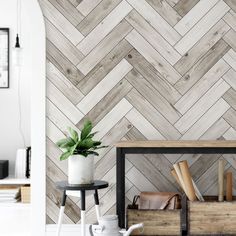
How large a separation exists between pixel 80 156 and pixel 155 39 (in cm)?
95

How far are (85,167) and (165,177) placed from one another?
0.63 meters

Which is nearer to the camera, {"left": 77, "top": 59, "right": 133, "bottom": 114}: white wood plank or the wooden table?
the wooden table

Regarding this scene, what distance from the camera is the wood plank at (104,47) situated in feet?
11.8

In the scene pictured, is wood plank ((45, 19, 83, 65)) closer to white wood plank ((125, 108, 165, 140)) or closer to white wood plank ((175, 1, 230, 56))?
white wood plank ((125, 108, 165, 140))

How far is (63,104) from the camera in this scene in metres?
3.60

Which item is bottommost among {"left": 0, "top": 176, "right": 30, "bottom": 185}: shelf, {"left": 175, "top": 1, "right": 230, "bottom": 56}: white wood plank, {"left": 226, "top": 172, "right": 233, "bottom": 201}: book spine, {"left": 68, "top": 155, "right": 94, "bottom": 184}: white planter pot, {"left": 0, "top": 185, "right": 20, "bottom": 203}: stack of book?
{"left": 0, "top": 185, "right": 20, "bottom": 203}: stack of book

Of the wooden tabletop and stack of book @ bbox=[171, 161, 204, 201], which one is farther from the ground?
the wooden tabletop

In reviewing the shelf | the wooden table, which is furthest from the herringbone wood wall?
the shelf

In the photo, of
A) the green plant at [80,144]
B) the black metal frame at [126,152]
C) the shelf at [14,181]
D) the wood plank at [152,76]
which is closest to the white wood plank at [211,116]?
the wood plank at [152,76]

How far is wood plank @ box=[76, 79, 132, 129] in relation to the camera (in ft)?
11.8

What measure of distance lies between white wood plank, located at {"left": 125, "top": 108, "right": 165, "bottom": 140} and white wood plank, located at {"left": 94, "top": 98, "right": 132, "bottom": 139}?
0.14 ft

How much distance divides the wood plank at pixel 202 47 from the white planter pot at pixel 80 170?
2.94 ft

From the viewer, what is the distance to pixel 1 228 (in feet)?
15.5

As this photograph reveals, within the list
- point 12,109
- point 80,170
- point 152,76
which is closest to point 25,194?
point 12,109
